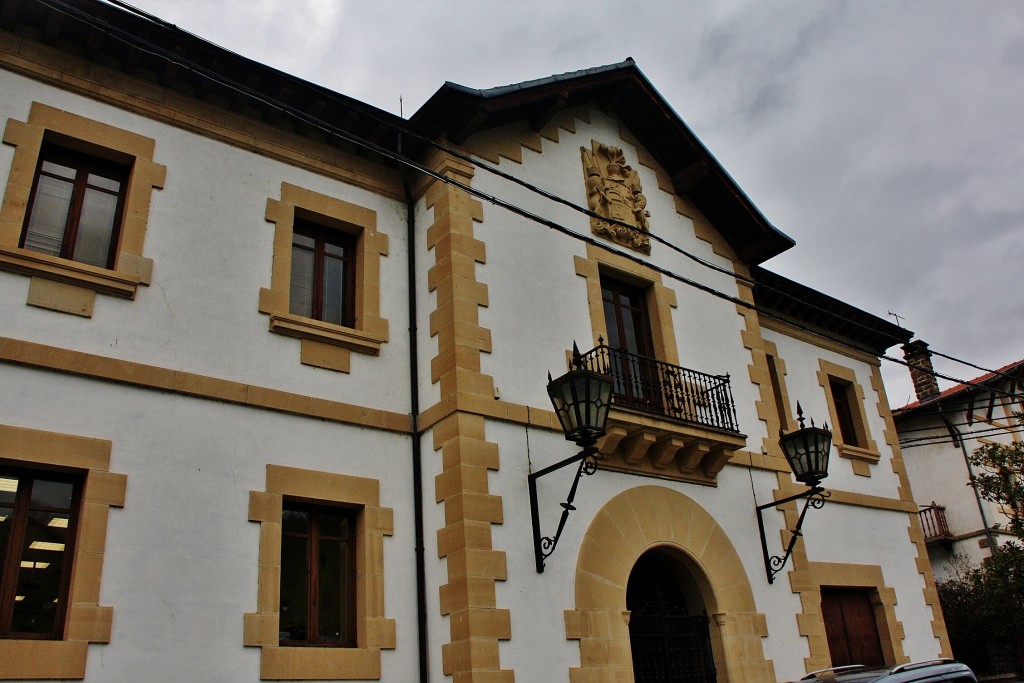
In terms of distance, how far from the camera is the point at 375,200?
37.7ft

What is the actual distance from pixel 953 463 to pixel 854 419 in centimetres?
1192

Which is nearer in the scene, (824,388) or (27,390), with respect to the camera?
(27,390)

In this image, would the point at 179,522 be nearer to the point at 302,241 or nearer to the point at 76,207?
the point at 76,207

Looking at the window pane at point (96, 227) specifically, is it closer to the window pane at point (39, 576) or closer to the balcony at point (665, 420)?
the window pane at point (39, 576)

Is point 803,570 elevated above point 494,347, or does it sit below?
below

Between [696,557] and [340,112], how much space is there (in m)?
7.29

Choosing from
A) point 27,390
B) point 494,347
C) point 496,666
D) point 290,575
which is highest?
point 494,347

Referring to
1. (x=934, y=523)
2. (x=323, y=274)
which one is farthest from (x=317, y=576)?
(x=934, y=523)

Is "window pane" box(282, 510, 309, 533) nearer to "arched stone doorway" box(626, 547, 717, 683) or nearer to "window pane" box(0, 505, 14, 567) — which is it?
"window pane" box(0, 505, 14, 567)

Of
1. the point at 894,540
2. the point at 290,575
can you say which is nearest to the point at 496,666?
the point at 290,575

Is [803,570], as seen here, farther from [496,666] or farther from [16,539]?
[16,539]

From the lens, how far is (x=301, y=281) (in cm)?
1064

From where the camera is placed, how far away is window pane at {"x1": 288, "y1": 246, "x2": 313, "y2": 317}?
10.5 meters

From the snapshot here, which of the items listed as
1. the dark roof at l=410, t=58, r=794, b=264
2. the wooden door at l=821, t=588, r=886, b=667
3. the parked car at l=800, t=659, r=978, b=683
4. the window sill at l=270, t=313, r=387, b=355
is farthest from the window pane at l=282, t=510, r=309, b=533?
the wooden door at l=821, t=588, r=886, b=667
